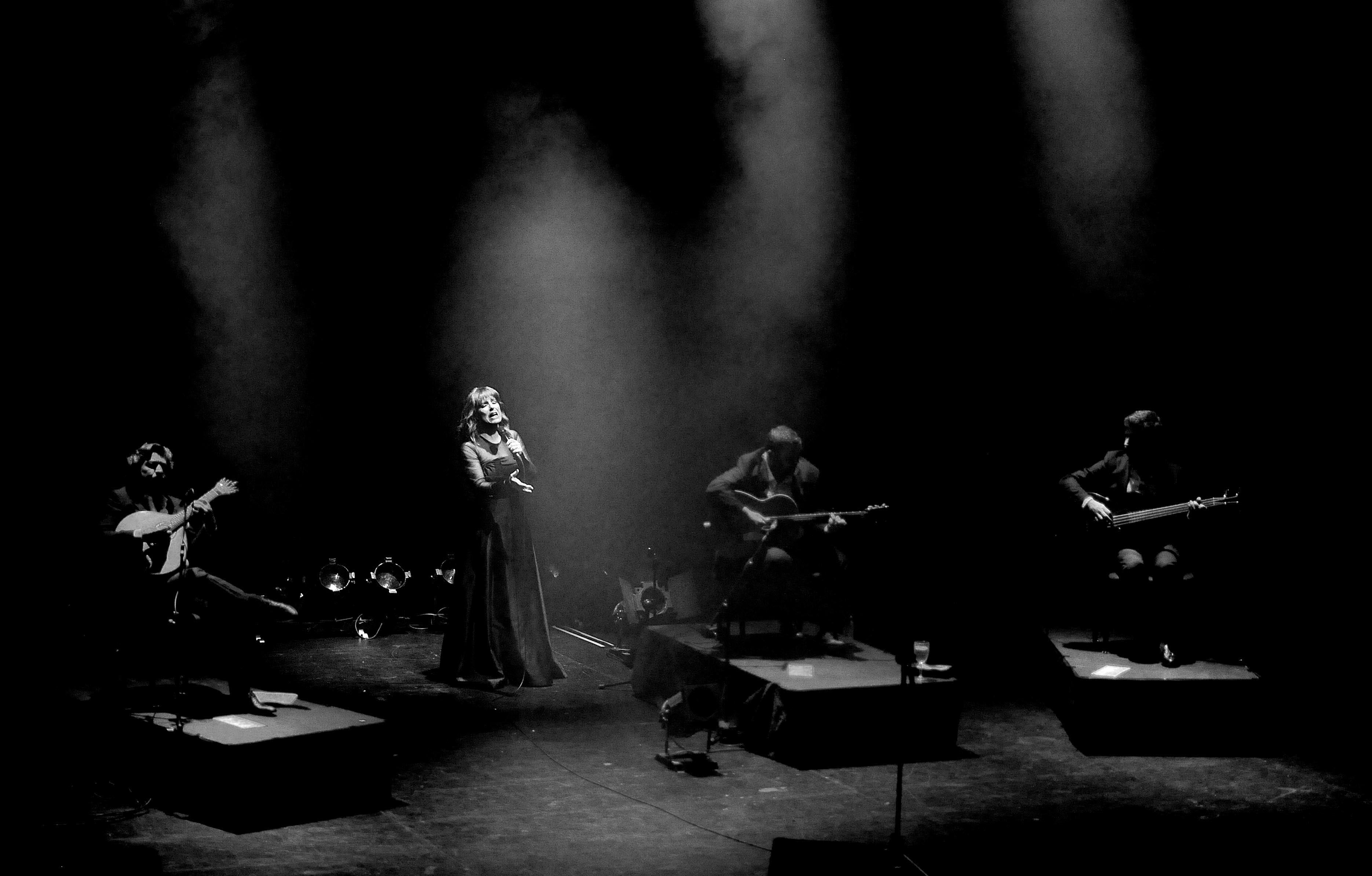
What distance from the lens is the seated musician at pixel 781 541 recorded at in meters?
7.31

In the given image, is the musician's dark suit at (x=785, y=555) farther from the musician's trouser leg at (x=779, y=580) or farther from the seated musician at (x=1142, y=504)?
the seated musician at (x=1142, y=504)

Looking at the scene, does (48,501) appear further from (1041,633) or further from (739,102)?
(1041,633)

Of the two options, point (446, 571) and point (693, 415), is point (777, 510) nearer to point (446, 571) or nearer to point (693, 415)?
point (693, 415)

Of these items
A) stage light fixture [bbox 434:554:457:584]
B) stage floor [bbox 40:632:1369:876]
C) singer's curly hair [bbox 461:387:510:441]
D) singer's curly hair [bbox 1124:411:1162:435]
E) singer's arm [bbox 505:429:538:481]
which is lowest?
stage floor [bbox 40:632:1369:876]

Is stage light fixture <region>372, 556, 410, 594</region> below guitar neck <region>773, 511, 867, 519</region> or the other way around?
below

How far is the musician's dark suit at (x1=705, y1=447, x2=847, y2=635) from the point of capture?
736cm

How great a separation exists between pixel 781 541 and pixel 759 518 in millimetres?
244

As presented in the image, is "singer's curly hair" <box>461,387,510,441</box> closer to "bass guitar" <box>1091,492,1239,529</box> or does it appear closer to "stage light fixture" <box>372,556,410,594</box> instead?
"stage light fixture" <box>372,556,410,594</box>

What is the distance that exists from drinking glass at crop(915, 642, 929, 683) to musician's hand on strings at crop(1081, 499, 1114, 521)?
3.92 ft

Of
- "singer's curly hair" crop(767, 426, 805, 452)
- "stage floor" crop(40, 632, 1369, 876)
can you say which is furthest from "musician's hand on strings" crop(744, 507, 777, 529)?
"stage floor" crop(40, 632, 1369, 876)

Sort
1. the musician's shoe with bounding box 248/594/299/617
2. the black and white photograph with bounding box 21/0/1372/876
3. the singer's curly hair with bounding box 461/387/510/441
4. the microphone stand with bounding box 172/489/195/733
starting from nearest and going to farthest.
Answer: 1. the microphone stand with bounding box 172/489/195/733
2. the musician's shoe with bounding box 248/594/299/617
3. the black and white photograph with bounding box 21/0/1372/876
4. the singer's curly hair with bounding box 461/387/510/441

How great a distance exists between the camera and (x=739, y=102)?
9.90m

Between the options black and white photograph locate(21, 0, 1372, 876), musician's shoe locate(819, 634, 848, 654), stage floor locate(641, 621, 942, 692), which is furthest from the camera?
musician's shoe locate(819, 634, 848, 654)

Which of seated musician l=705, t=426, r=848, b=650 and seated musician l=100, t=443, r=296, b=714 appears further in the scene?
seated musician l=705, t=426, r=848, b=650
